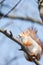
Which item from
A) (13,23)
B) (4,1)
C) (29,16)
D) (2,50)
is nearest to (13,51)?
(2,50)

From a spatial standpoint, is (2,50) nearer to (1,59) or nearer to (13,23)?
(1,59)

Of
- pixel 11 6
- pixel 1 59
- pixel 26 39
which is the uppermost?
pixel 11 6

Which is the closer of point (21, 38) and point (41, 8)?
point (21, 38)

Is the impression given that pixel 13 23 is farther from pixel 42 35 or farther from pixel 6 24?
pixel 42 35

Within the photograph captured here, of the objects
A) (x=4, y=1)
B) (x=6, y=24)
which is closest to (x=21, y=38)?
(x=6, y=24)

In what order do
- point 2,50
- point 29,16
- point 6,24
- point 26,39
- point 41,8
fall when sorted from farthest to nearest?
point 41,8
point 29,16
point 6,24
point 2,50
point 26,39

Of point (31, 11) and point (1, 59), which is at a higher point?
point (31, 11)

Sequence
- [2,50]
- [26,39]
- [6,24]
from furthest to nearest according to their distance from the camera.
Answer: [6,24]
[2,50]
[26,39]

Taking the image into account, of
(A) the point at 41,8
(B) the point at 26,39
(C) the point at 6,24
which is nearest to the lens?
(B) the point at 26,39

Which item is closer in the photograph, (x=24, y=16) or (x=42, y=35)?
(x=42, y=35)
